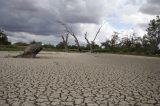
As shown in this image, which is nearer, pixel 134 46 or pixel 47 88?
pixel 47 88

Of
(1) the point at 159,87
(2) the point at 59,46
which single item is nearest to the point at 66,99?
(1) the point at 159,87

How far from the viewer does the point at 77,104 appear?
580 centimetres

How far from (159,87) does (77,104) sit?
3780mm

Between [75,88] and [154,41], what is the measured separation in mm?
62800

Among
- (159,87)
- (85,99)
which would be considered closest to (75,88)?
(85,99)

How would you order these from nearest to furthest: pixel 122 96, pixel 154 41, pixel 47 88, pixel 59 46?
pixel 122 96
pixel 47 88
pixel 154 41
pixel 59 46

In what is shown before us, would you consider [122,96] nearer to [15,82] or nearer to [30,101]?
[30,101]

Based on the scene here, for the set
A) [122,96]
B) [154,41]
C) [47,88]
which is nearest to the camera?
[122,96]

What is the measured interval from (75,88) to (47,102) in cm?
195

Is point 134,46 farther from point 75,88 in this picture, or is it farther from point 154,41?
point 75,88

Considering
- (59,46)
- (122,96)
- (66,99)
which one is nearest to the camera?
(66,99)

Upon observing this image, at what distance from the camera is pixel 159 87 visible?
8375mm

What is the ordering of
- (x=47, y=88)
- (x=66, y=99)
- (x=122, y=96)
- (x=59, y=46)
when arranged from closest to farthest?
(x=66, y=99)
(x=122, y=96)
(x=47, y=88)
(x=59, y=46)

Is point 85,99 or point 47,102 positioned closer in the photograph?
point 47,102
